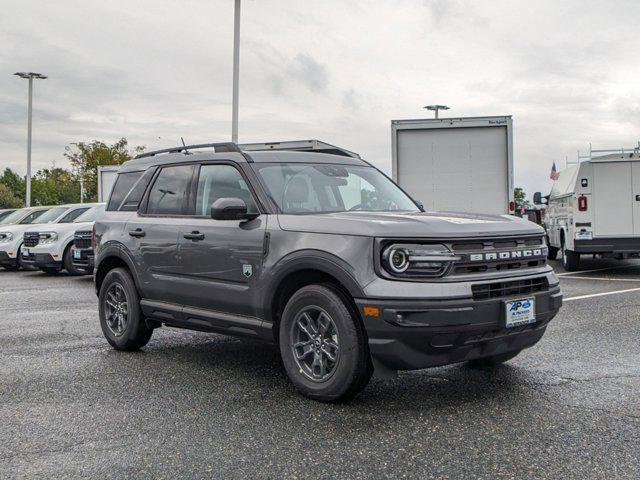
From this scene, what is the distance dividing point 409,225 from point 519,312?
95 cm

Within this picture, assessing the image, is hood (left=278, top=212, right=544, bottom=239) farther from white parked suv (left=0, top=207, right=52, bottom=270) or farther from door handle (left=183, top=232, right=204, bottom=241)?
white parked suv (left=0, top=207, right=52, bottom=270)

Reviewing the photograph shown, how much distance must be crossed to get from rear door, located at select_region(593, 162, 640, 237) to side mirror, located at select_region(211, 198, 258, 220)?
10401 millimetres

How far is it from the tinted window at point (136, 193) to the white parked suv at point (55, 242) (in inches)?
354

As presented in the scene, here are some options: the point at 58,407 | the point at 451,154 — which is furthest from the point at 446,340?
the point at 451,154

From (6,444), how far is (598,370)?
435cm

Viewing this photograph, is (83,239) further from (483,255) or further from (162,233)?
(483,255)

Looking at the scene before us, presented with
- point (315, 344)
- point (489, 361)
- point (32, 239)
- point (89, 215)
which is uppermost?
point (89, 215)

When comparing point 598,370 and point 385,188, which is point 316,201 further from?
point 598,370

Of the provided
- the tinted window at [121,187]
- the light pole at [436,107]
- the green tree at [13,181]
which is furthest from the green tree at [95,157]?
the green tree at [13,181]

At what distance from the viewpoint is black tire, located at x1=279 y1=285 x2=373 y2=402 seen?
4.55 m

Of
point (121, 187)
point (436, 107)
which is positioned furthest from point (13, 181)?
point (121, 187)

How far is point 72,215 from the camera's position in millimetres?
16812

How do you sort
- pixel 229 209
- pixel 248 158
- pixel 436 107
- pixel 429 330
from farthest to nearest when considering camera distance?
pixel 436 107
pixel 248 158
pixel 229 209
pixel 429 330

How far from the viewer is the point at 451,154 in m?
14.7
